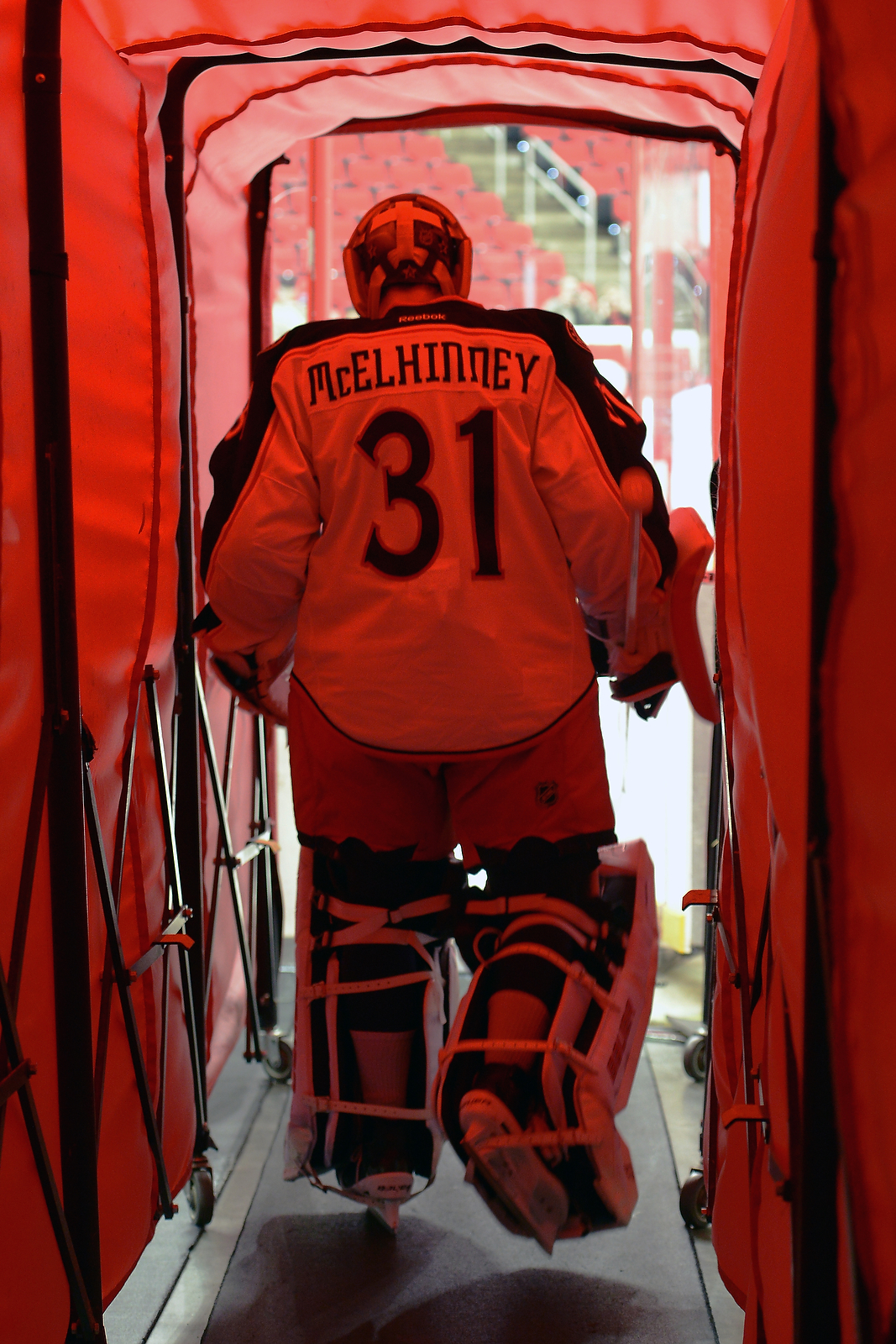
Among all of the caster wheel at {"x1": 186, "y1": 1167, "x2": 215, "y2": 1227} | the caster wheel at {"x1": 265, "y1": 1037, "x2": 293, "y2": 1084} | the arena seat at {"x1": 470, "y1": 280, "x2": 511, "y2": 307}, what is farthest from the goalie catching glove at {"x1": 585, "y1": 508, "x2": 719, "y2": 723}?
the arena seat at {"x1": 470, "y1": 280, "x2": 511, "y2": 307}

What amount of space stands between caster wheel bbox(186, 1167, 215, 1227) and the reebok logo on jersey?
1282 mm

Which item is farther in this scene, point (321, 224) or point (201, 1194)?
point (321, 224)

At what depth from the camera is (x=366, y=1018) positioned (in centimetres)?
177

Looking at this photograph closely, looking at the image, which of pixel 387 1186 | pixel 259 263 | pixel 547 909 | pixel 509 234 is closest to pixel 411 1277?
pixel 387 1186

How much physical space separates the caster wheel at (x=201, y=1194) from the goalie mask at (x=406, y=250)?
1420 mm

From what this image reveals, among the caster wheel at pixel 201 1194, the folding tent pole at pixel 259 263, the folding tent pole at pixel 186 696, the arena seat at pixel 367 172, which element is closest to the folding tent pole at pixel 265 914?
the folding tent pole at pixel 186 696

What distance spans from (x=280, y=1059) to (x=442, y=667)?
126cm

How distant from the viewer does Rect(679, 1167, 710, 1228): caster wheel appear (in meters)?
1.92

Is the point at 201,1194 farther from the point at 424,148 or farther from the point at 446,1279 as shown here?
the point at 424,148

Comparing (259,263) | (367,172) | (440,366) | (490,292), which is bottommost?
(440,366)

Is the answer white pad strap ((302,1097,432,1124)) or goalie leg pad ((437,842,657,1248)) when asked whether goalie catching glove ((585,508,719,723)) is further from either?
white pad strap ((302,1097,432,1124))

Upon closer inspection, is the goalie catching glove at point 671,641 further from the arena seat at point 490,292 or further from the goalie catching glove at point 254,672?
the arena seat at point 490,292

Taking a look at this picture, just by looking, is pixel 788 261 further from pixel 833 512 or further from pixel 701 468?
pixel 701 468

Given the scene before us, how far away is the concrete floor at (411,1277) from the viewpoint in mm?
1671
